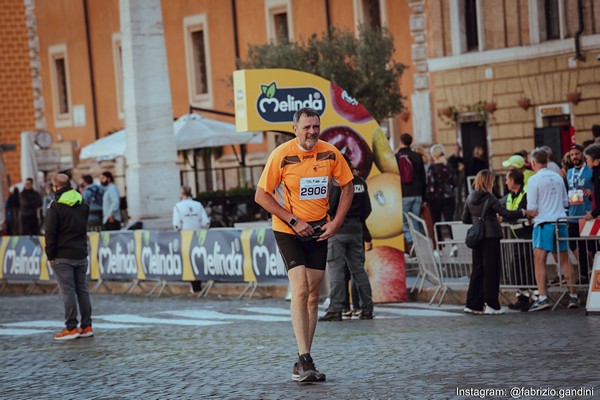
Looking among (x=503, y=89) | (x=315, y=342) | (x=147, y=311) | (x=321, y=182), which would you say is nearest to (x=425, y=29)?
(x=503, y=89)

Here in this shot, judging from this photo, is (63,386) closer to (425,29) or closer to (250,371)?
(250,371)

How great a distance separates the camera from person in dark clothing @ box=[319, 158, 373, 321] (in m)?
17.5

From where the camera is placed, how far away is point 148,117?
2769cm

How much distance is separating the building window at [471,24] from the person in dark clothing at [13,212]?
37.3ft

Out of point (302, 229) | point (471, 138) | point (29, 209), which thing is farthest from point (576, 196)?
point (471, 138)

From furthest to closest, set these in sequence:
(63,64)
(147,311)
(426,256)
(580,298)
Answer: (63,64)
(147,311)
(426,256)
(580,298)

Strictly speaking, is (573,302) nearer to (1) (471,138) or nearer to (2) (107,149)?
(2) (107,149)

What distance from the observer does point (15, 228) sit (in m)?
37.7

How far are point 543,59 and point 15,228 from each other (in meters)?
13.0

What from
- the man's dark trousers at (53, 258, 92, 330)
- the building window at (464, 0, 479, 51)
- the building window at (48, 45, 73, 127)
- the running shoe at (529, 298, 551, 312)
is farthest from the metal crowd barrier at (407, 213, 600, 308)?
the building window at (48, 45, 73, 127)

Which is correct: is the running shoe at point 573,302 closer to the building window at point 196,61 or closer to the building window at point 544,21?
the building window at point 544,21

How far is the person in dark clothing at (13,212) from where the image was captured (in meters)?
37.6

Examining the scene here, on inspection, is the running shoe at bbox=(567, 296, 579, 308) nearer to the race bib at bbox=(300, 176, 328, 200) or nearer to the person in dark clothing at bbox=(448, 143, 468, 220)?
the race bib at bbox=(300, 176, 328, 200)

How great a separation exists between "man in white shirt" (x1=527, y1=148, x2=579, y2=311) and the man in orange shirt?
6.08 metres
